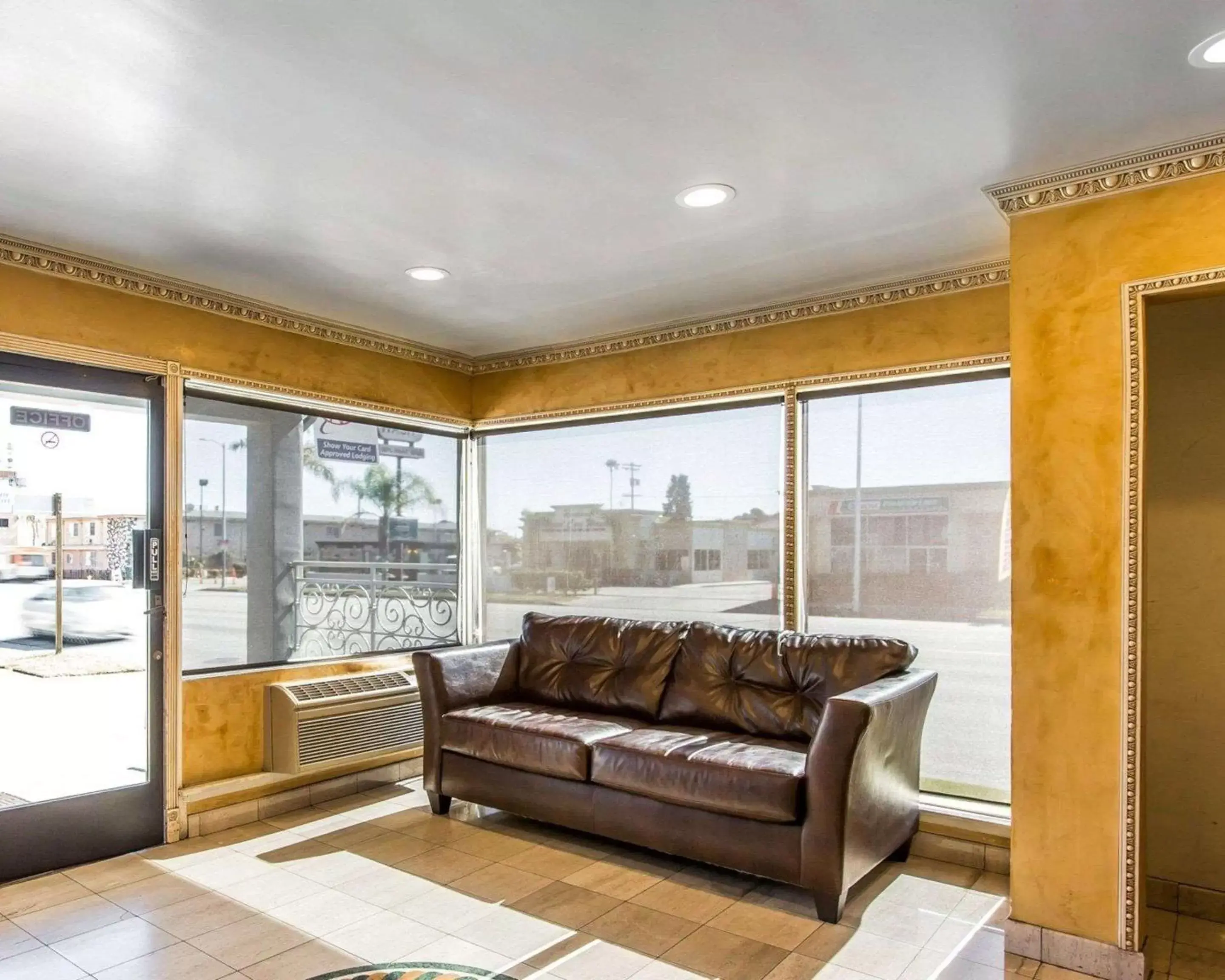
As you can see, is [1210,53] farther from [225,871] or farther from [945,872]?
[225,871]

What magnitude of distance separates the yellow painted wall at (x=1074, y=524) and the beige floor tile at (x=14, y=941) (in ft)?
10.9

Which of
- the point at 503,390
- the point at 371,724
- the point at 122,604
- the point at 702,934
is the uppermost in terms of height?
the point at 503,390

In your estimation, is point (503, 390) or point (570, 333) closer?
point (570, 333)

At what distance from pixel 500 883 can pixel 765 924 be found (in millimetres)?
1065

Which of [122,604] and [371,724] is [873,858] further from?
[122,604]

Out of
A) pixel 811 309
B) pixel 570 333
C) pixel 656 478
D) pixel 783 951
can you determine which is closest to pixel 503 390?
pixel 570 333

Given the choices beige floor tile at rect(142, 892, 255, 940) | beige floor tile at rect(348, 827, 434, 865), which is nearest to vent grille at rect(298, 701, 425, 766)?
beige floor tile at rect(348, 827, 434, 865)

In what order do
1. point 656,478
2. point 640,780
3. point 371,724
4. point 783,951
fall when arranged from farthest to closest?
point 656,478
point 371,724
point 640,780
point 783,951

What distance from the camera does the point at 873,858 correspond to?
3.31m

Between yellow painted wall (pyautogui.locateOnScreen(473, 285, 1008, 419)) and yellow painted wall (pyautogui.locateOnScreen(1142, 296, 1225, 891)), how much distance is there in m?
0.69

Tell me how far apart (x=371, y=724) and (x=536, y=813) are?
1230 millimetres

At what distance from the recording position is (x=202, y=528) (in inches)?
169

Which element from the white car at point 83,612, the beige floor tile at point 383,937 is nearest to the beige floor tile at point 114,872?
the white car at point 83,612

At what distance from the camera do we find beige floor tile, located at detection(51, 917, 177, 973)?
279 centimetres
